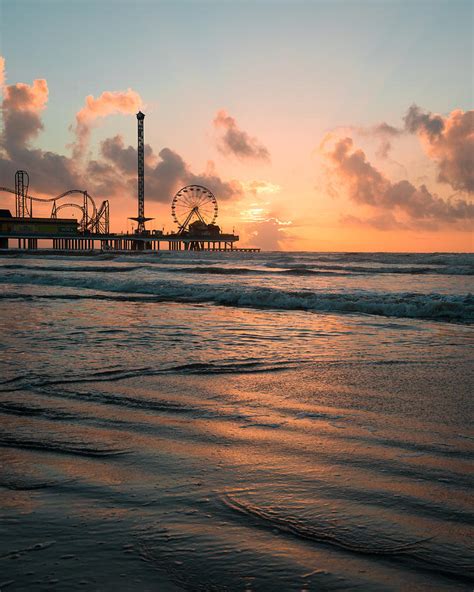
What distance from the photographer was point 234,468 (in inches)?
130

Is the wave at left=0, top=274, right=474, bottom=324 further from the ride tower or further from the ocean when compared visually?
the ride tower

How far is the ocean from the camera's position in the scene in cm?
225

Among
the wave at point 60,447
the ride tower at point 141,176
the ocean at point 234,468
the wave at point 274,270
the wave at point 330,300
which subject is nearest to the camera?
the ocean at point 234,468

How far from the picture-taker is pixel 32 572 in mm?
2162

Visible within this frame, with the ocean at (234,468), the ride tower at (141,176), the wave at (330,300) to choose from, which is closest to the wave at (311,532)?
the ocean at (234,468)

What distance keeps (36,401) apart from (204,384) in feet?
5.46

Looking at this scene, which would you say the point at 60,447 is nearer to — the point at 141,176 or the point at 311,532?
the point at 311,532

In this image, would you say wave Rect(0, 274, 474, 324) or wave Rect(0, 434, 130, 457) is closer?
wave Rect(0, 434, 130, 457)

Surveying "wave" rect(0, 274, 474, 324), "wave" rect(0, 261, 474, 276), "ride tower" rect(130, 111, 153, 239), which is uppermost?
"ride tower" rect(130, 111, 153, 239)

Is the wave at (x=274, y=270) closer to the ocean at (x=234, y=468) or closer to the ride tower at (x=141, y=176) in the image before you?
the ocean at (x=234, y=468)

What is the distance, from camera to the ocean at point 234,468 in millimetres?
2246

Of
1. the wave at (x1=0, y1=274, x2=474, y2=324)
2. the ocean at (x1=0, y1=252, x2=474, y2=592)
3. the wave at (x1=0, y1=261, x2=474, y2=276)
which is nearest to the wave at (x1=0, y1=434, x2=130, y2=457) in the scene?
the ocean at (x1=0, y1=252, x2=474, y2=592)

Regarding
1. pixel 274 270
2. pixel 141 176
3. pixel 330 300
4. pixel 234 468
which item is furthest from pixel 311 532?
pixel 141 176

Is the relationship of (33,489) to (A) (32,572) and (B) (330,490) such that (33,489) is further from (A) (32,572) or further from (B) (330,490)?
(B) (330,490)
